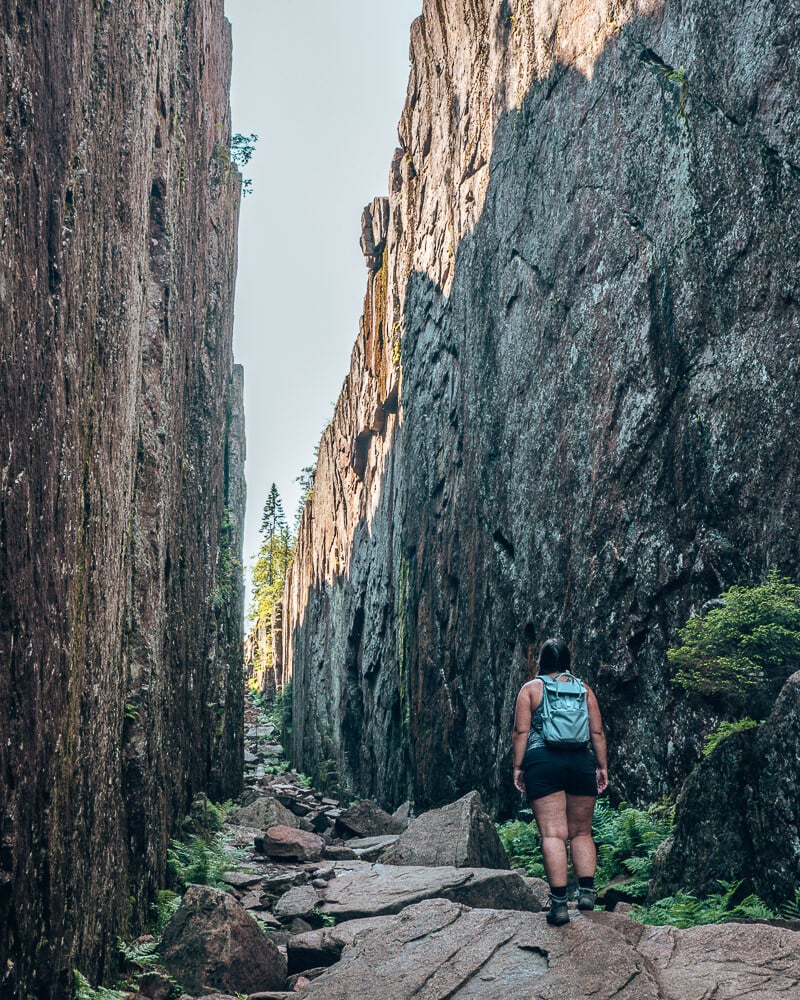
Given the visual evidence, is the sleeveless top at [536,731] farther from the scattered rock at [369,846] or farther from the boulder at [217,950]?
the scattered rock at [369,846]

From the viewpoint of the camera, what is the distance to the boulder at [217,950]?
650cm

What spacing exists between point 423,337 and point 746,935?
17.6 metres

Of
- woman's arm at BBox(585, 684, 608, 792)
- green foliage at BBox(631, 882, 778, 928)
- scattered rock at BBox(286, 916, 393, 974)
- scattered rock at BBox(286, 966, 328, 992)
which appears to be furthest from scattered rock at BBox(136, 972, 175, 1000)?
green foliage at BBox(631, 882, 778, 928)

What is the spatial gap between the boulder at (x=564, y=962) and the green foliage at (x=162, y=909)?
338cm

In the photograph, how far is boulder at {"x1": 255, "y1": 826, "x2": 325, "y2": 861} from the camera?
1266cm

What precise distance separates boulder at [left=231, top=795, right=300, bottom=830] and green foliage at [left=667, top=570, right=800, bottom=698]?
10389 millimetres

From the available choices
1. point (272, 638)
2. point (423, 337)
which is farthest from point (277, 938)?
point (272, 638)

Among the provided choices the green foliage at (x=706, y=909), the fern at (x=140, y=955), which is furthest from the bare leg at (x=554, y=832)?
the fern at (x=140, y=955)

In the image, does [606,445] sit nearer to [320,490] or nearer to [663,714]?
[663,714]

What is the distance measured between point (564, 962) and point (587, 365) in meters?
8.93

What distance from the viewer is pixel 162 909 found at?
888 centimetres

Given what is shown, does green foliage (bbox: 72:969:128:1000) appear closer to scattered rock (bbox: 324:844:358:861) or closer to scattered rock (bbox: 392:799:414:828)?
scattered rock (bbox: 324:844:358:861)

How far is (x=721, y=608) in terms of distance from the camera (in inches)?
356

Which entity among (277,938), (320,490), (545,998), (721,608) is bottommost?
(277,938)
